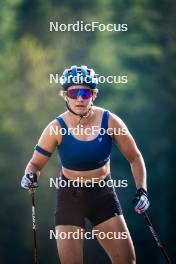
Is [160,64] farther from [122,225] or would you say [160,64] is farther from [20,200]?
[122,225]

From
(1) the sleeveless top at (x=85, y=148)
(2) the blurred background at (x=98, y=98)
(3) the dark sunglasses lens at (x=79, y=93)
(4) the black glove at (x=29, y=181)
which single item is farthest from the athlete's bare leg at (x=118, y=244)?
(2) the blurred background at (x=98, y=98)

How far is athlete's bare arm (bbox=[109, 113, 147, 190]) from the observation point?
18.3 ft

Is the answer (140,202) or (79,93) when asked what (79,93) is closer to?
(79,93)

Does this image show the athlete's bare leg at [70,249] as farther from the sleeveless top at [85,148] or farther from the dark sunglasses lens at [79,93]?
the dark sunglasses lens at [79,93]

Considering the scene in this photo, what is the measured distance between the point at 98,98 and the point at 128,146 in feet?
30.0

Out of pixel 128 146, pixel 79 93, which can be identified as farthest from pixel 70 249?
pixel 79 93

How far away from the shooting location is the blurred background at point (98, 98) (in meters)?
14.3

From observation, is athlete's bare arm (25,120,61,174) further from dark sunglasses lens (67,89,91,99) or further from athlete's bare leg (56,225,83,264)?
athlete's bare leg (56,225,83,264)

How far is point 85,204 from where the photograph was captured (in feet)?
18.4

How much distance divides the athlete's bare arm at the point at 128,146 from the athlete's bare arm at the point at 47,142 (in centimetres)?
44

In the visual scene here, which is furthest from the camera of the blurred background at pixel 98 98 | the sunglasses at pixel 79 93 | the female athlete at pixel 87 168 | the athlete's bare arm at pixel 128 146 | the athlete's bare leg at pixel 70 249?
the blurred background at pixel 98 98

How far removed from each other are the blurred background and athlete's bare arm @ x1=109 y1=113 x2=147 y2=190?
8359mm

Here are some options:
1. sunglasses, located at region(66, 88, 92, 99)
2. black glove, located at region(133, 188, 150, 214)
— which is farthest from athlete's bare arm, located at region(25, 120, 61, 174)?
black glove, located at region(133, 188, 150, 214)

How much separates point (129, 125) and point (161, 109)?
3.19 ft
